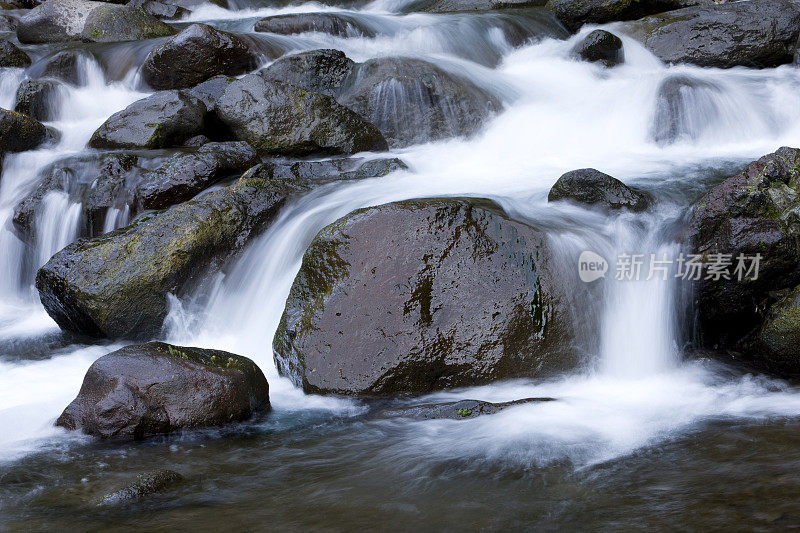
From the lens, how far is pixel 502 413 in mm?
4535

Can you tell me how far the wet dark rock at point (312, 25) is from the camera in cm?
1263

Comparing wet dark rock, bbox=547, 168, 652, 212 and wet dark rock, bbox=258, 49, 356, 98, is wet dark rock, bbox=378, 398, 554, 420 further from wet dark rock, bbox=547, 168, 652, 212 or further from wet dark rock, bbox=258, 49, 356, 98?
wet dark rock, bbox=258, 49, 356, 98

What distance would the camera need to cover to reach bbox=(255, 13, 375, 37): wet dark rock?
41.4ft

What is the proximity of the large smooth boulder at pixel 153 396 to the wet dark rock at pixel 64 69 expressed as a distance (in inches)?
325

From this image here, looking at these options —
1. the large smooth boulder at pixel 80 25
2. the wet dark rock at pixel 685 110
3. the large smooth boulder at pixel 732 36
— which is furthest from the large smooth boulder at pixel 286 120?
the large smooth boulder at pixel 732 36

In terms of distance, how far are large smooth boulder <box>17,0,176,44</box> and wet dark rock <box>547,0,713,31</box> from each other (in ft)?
23.9

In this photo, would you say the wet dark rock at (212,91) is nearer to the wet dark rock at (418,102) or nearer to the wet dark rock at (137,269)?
the wet dark rock at (418,102)

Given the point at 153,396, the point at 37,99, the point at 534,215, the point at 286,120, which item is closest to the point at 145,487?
the point at 153,396

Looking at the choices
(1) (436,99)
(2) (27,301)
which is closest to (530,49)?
(1) (436,99)

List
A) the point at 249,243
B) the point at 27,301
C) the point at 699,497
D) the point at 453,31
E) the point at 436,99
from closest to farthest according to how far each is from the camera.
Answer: the point at 699,497, the point at 249,243, the point at 27,301, the point at 436,99, the point at 453,31

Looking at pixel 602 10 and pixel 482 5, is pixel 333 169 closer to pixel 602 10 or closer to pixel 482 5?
pixel 602 10

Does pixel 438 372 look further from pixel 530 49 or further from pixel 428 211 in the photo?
pixel 530 49

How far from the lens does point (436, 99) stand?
401 inches

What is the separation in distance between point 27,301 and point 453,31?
26.8ft
